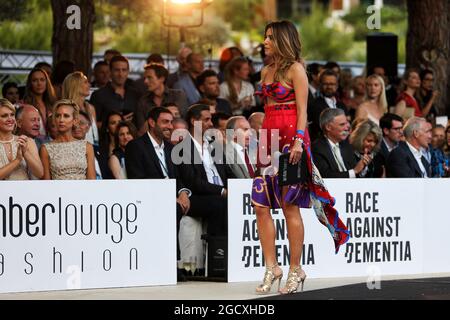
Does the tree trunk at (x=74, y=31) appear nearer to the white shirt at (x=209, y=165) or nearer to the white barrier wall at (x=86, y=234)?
the white shirt at (x=209, y=165)

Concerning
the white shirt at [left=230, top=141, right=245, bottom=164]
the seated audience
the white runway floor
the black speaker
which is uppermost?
the black speaker

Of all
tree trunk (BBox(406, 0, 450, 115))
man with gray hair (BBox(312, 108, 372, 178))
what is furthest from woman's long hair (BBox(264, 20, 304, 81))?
tree trunk (BBox(406, 0, 450, 115))

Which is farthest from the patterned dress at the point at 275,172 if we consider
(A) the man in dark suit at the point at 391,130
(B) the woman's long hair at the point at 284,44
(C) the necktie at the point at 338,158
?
(A) the man in dark suit at the point at 391,130

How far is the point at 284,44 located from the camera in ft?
31.4

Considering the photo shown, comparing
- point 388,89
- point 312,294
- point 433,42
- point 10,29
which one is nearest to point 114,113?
point 312,294

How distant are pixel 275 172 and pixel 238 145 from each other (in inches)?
117

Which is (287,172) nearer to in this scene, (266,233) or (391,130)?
(266,233)

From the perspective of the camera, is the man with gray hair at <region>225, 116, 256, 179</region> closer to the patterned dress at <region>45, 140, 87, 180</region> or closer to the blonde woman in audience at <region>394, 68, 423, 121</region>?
the patterned dress at <region>45, 140, 87, 180</region>

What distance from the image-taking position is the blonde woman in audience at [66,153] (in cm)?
1097

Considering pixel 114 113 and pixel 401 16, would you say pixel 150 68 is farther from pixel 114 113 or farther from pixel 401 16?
pixel 401 16

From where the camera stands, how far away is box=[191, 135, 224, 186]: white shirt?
39.9 feet

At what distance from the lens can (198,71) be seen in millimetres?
16031

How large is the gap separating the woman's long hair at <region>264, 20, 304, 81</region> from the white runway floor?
71.6 inches

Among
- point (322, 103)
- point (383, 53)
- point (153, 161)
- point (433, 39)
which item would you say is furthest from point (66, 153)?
point (433, 39)
